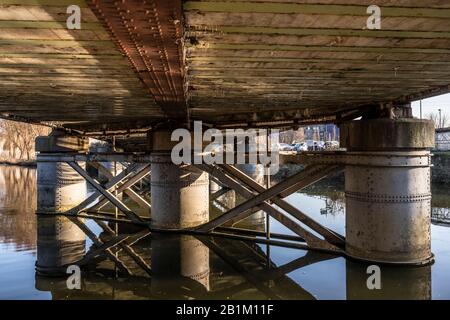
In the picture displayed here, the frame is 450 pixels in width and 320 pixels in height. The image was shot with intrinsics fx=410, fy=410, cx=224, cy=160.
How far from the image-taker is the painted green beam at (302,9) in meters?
3.69

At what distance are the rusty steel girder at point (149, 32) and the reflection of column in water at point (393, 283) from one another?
4.71 metres

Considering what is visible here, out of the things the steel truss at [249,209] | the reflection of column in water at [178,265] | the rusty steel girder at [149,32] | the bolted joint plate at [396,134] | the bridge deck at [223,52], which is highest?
the bridge deck at [223,52]

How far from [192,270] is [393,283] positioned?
12.8ft

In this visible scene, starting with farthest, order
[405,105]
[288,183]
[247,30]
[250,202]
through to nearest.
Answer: [250,202], [288,183], [405,105], [247,30]

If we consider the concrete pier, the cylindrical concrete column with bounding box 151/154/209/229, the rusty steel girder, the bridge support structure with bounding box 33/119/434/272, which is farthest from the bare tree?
the rusty steel girder

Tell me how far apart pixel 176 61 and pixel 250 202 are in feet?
19.8

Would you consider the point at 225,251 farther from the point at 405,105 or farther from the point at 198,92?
the point at 405,105

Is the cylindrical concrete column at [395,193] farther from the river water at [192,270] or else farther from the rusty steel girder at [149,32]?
the rusty steel girder at [149,32]

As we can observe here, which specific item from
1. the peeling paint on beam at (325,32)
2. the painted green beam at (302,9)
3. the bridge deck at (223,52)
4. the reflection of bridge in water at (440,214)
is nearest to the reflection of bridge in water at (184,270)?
the bridge deck at (223,52)

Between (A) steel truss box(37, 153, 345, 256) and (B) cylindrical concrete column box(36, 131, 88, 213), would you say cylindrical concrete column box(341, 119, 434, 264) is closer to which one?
(A) steel truss box(37, 153, 345, 256)

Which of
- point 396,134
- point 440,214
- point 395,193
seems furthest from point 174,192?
point 440,214

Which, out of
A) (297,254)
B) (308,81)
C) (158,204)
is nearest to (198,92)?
(308,81)

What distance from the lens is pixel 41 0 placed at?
356 cm

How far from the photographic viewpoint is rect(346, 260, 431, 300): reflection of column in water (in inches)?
268
